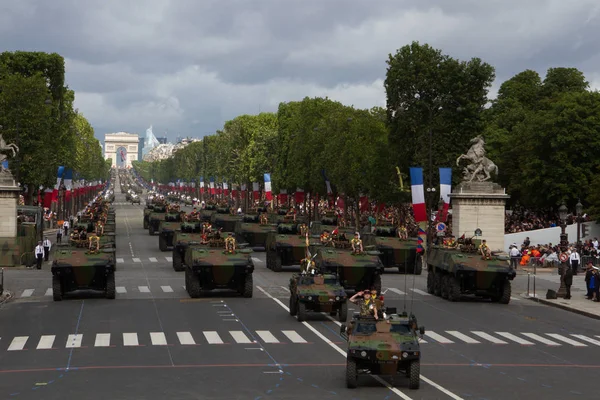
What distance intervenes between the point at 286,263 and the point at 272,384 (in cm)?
3133

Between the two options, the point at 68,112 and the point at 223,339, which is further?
the point at 68,112

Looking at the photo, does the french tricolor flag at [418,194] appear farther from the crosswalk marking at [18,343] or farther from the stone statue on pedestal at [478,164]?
the crosswalk marking at [18,343]

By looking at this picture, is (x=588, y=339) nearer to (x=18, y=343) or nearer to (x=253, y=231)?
(x=18, y=343)

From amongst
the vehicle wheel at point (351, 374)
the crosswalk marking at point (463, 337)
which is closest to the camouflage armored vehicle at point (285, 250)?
the crosswalk marking at point (463, 337)

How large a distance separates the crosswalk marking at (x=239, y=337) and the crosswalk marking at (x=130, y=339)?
2560mm

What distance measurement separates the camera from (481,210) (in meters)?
57.5

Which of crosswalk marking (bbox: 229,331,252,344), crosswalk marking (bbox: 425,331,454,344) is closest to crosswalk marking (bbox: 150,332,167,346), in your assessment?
crosswalk marking (bbox: 229,331,252,344)

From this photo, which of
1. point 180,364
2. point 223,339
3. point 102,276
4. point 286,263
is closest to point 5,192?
point 286,263

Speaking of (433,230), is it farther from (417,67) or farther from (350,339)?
(350,339)

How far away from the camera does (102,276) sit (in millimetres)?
39406

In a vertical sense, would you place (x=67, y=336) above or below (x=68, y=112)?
below

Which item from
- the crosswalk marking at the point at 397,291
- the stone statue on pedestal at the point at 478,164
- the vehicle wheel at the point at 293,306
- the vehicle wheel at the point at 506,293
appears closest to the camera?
the vehicle wheel at the point at 293,306

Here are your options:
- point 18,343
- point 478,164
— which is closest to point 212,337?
point 18,343

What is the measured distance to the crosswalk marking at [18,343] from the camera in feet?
91.2
